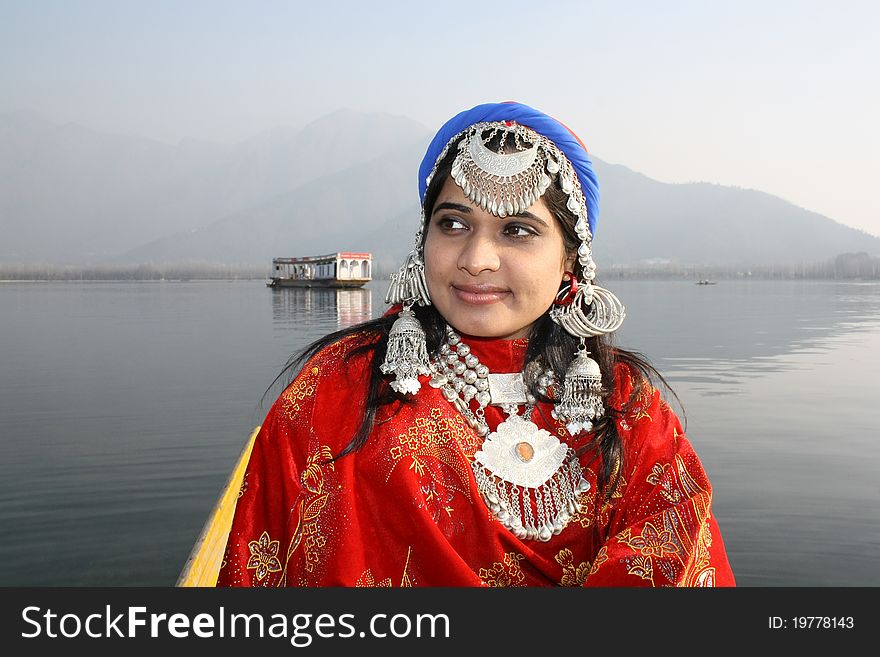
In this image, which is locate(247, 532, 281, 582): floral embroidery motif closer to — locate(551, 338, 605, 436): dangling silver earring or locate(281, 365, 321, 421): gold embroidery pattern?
locate(281, 365, 321, 421): gold embroidery pattern

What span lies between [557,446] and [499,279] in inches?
20.0

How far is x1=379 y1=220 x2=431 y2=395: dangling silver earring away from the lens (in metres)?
1.96

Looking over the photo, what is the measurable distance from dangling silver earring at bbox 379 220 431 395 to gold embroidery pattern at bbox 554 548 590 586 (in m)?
0.59

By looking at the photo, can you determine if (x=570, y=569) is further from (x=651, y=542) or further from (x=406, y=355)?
(x=406, y=355)

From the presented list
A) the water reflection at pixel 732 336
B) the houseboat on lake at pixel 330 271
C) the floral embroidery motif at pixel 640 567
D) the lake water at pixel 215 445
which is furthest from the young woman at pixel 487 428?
the houseboat on lake at pixel 330 271

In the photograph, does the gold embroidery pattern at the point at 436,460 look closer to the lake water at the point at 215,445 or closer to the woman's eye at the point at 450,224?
the woman's eye at the point at 450,224

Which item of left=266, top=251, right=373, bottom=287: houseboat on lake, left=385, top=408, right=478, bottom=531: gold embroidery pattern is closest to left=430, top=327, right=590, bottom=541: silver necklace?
left=385, top=408, right=478, bottom=531: gold embroidery pattern

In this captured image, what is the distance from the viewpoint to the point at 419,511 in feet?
5.90

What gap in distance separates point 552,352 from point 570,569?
597 mm

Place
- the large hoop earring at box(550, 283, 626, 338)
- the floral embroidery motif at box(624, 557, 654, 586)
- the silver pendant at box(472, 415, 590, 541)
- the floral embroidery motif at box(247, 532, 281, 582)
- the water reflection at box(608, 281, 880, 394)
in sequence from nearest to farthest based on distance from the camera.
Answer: the floral embroidery motif at box(624, 557, 654, 586), the floral embroidery motif at box(247, 532, 281, 582), the silver pendant at box(472, 415, 590, 541), the large hoop earring at box(550, 283, 626, 338), the water reflection at box(608, 281, 880, 394)

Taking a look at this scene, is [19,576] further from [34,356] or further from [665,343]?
[665,343]

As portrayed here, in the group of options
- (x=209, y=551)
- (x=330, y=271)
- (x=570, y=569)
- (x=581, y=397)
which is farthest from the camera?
(x=330, y=271)

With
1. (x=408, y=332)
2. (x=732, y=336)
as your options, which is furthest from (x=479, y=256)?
(x=732, y=336)

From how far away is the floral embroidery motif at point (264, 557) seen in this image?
6.19 ft
